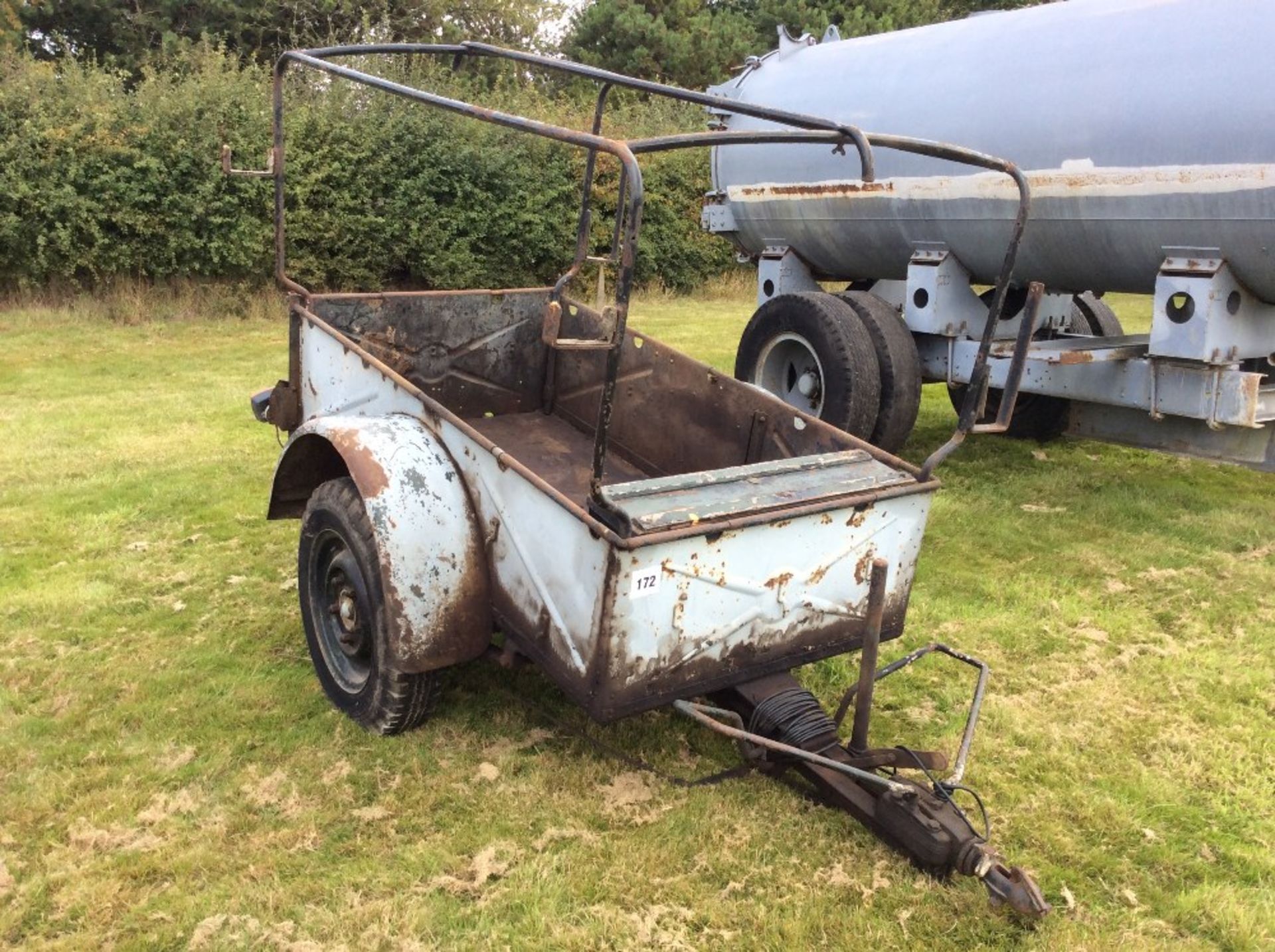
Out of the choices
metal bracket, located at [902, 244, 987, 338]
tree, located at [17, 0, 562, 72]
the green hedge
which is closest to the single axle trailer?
metal bracket, located at [902, 244, 987, 338]

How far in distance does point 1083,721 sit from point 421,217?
1131 centimetres

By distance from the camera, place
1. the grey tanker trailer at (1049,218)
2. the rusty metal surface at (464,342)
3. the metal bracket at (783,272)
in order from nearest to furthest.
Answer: the grey tanker trailer at (1049,218) < the rusty metal surface at (464,342) < the metal bracket at (783,272)

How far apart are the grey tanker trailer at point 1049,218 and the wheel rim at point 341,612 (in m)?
2.15

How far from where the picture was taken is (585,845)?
112 inches

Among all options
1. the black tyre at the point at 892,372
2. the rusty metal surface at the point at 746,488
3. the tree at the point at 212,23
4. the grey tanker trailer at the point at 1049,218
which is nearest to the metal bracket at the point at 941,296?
the grey tanker trailer at the point at 1049,218

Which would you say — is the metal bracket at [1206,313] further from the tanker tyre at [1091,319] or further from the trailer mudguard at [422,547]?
the trailer mudguard at [422,547]

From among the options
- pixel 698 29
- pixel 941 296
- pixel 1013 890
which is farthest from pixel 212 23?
pixel 1013 890

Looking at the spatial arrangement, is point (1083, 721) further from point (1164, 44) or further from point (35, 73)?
point (35, 73)

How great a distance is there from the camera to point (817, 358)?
592 centimetres

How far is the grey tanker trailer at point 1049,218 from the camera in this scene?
4656mm

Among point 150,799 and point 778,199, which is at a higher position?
point 778,199

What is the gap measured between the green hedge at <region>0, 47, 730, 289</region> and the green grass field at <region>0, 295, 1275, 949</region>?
713 cm

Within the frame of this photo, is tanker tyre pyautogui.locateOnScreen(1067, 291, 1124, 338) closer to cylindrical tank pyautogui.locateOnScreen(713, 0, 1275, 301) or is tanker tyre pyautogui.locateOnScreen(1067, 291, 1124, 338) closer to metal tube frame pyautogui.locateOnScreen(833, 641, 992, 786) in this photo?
cylindrical tank pyautogui.locateOnScreen(713, 0, 1275, 301)

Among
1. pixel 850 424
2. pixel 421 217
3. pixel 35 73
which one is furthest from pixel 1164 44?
pixel 35 73
